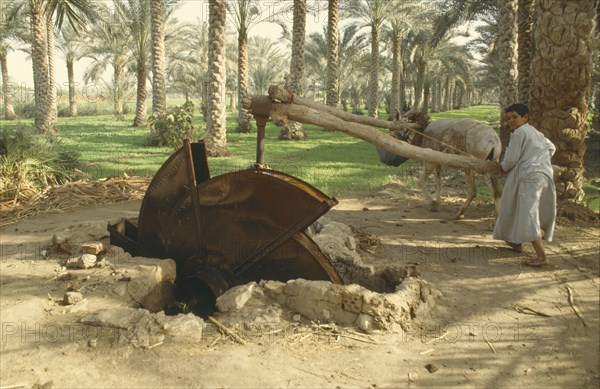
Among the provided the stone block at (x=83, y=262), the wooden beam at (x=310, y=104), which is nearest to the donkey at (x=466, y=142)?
the wooden beam at (x=310, y=104)

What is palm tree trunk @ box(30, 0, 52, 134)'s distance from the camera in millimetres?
20547

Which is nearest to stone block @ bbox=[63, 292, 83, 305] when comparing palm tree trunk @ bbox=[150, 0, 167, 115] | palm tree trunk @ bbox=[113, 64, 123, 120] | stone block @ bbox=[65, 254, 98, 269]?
stone block @ bbox=[65, 254, 98, 269]

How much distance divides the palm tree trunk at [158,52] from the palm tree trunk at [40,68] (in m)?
4.50

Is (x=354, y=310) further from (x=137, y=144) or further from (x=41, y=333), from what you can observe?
(x=137, y=144)

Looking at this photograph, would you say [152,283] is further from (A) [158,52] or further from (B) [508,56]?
(A) [158,52]

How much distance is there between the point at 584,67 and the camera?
7.77m

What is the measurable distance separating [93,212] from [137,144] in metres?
10.5

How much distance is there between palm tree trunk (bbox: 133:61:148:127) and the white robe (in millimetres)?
23162

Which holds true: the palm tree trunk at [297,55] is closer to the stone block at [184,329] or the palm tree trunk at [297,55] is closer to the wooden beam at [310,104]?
the wooden beam at [310,104]

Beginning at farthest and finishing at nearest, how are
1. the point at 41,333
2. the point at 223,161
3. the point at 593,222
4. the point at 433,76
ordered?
1. the point at 433,76
2. the point at 223,161
3. the point at 593,222
4. the point at 41,333

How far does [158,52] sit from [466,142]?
16565 millimetres

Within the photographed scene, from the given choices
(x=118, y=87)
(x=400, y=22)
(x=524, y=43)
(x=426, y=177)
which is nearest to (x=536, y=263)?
(x=426, y=177)

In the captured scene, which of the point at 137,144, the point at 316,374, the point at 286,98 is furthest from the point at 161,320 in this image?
the point at 137,144

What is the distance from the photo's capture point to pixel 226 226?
188 inches
